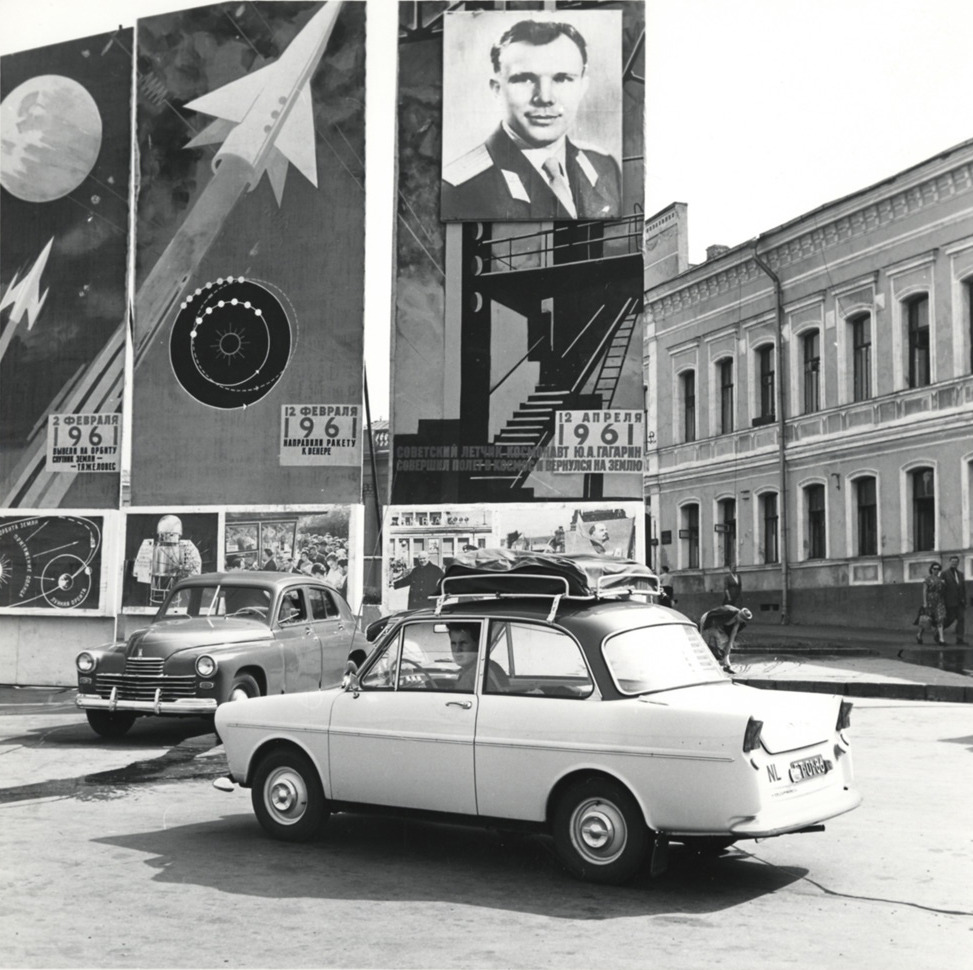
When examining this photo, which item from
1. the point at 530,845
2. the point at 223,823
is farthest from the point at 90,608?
the point at 530,845

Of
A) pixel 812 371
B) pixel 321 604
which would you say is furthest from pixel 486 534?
pixel 812 371

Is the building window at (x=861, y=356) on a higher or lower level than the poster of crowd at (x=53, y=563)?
higher

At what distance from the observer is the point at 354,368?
19.7 meters

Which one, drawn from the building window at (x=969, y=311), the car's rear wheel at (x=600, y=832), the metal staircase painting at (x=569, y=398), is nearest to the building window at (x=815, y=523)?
the building window at (x=969, y=311)

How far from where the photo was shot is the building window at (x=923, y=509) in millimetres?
31969

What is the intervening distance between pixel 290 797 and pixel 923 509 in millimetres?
27256

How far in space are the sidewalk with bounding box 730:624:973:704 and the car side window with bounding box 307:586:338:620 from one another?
6945 mm

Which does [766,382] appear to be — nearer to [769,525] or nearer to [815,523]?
[769,525]

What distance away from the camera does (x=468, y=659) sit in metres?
7.54

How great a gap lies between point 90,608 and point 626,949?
1579 centimetres

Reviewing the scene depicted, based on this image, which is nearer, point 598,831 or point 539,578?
point 598,831

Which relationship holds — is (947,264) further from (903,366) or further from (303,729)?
(303,729)

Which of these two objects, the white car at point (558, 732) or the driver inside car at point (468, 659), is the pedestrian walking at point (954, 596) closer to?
the white car at point (558, 732)

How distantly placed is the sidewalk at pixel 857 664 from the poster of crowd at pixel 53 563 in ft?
32.2
